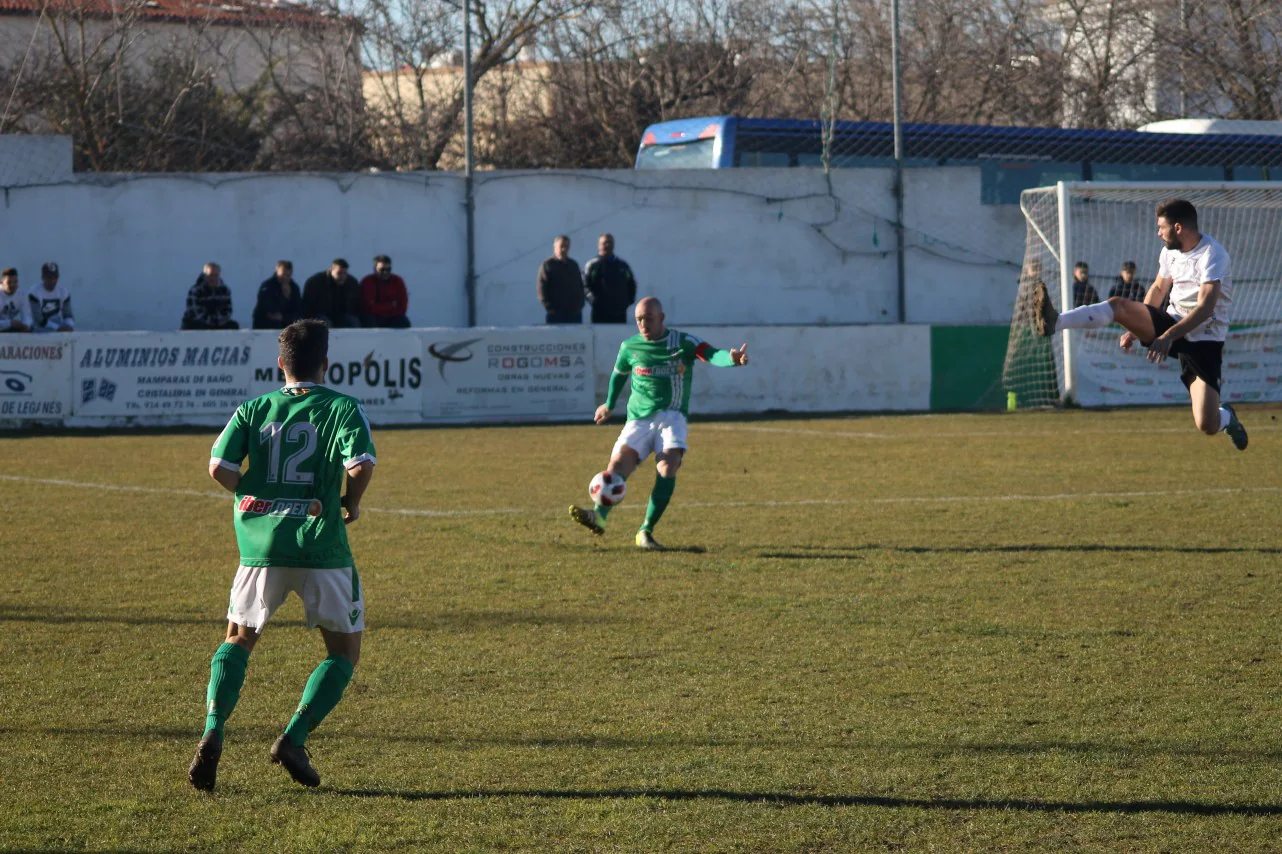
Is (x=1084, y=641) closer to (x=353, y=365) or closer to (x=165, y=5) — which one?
(x=353, y=365)

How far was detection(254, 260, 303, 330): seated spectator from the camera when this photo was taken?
2009 centimetres

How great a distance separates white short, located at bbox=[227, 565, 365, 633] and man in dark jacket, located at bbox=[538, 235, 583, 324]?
15.6m

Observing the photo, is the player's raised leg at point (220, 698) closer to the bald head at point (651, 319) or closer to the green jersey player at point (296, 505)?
the green jersey player at point (296, 505)

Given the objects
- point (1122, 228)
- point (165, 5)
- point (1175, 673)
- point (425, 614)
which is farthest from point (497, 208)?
point (1175, 673)

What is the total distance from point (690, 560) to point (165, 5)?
1949cm

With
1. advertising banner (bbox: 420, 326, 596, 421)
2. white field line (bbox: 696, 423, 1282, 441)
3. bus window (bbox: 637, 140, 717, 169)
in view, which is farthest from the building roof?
white field line (bbox: 696, 423, 1282, 441)

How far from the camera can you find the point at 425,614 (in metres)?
8.00

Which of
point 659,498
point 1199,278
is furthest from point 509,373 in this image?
point 1199,278

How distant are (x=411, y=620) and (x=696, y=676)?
186 cm

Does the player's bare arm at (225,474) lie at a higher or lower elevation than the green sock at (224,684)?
higher

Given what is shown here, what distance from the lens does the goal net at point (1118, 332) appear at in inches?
833

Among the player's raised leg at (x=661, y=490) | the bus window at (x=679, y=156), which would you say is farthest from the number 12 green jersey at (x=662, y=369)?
the bus window at (x=679, y=156)

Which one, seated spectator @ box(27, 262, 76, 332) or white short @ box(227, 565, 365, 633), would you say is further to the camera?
seated spectator @ box(27, 262, 76, 332)

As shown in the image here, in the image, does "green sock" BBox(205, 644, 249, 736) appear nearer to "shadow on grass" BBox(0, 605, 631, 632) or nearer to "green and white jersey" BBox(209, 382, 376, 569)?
"green and white jersey" BBox(209, 382, 376, 569)
